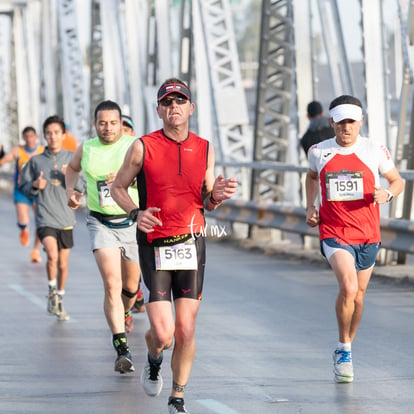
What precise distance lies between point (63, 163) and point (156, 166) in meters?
5.26

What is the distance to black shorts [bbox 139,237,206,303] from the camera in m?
7.33

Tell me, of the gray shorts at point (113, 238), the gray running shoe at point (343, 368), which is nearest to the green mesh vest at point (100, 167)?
the gray shorts at point (113, 238)

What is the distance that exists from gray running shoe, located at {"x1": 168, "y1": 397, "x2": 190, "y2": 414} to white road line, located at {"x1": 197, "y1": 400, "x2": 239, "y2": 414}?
0.96 ft

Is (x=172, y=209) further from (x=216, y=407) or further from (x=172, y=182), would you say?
(x=216, y=407)

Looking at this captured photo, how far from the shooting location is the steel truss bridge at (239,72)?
1536 centimetres

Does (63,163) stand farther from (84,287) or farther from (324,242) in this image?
(324,242)

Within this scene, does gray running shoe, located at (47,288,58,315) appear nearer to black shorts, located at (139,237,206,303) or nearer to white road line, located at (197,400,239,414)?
white road line, located at (197,400,239,414)

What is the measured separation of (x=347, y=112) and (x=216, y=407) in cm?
219

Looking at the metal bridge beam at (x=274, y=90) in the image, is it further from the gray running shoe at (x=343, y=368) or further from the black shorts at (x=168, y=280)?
the black shorts at (x=168, y=280)

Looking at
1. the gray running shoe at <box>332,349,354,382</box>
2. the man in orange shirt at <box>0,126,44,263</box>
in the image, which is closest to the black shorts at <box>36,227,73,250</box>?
the gray running shoe at <box>332,349,354,382</box>

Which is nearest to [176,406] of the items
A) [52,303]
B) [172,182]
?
[172,182]

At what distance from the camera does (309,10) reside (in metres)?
17.8

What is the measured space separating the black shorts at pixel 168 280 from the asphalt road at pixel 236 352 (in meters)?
0.68

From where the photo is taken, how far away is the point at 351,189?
856 cm
